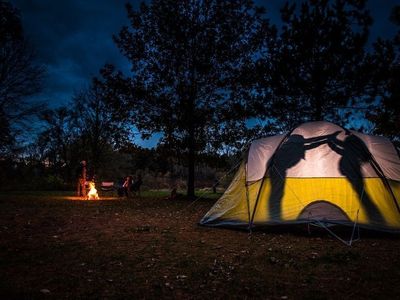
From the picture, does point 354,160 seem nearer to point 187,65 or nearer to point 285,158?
point 285,158

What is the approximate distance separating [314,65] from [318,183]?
11.6 metres

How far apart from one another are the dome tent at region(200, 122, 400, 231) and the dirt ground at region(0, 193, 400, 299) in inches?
18.6

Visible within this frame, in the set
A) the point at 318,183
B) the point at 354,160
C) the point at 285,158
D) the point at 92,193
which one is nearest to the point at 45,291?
the point at 285,158

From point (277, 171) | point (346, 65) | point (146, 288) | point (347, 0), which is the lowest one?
point (146, 288)

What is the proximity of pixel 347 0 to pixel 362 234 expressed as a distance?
14981 millimetres

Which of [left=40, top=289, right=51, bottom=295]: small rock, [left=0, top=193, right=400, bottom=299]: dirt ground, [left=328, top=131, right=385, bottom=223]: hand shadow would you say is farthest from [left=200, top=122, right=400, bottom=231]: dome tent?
[left=40, top=289, right=51, bottom=295]: small rock

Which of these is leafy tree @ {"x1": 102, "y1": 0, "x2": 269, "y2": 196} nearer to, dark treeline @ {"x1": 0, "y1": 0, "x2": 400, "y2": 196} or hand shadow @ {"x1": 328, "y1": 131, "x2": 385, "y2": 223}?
dark treeline @ {"x1": 0, "y1": 0, "x2": 400, "y2": 196}

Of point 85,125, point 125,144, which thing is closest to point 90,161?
point 85,125

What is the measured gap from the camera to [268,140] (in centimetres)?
1072

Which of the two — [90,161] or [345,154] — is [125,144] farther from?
[90,161]

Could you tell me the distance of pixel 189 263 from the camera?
654 centimetres

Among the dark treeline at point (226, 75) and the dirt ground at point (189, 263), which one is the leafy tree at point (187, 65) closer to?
the dark treeline at point (226, 75)

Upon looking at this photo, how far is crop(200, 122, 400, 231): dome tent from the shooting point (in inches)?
367

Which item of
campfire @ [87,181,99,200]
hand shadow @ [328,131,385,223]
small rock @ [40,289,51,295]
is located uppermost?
hand shadow @ [328,131,385,223]
